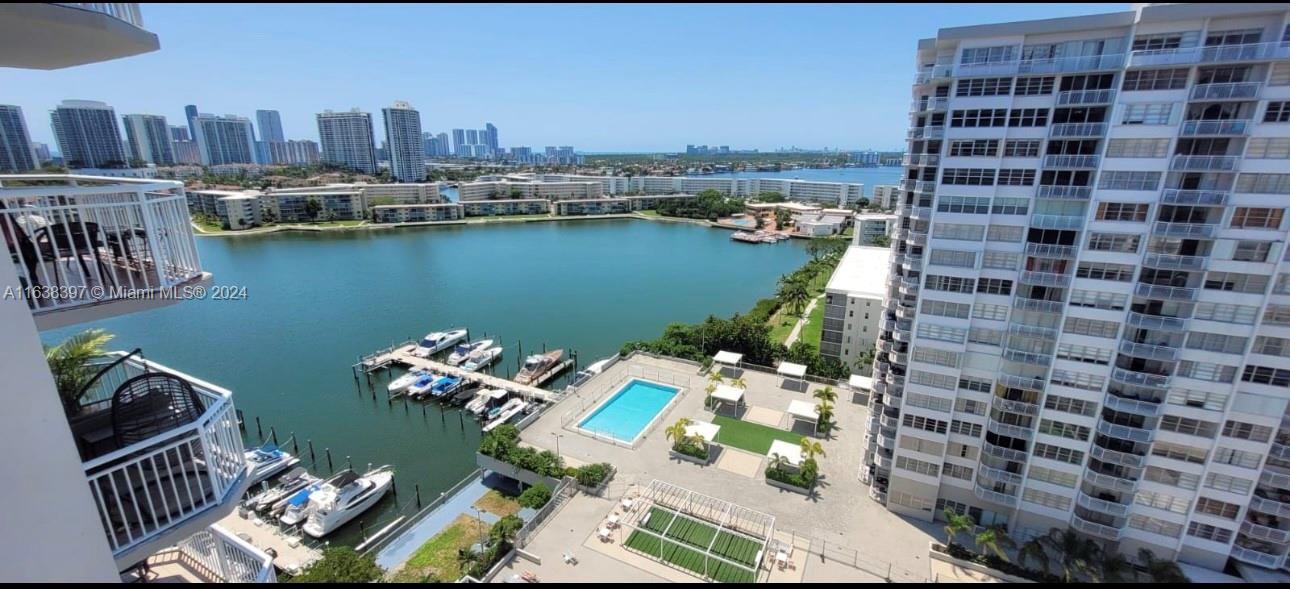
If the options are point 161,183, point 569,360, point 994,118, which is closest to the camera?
point 161,183

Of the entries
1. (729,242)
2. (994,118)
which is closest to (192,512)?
(994,118)

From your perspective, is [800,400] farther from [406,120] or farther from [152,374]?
[406,120]

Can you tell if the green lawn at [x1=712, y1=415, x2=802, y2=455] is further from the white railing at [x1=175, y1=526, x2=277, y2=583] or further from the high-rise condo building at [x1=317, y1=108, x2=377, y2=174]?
the high-rise condo building at [x1=317, y1=108, x2=377, y2=174]

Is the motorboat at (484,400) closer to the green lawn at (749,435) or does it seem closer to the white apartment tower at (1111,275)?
the green lawn at (749,435)

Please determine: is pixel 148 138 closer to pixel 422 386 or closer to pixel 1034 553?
pixel 422 386

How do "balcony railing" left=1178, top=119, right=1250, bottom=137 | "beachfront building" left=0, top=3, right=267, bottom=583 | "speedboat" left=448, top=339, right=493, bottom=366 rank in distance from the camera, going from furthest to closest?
"speedboat" left=448, top=339, right=493, bottom=366, "balcony railing" left=1178, top=119, right=1250, bottom=137, "beachfront building" left=0, top=3, right=267, bottom=583

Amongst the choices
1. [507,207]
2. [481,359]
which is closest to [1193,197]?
[481,359]

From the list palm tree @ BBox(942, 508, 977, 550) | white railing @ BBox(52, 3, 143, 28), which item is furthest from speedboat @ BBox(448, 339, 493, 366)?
white railing @ BBox(52, 3, 143, 28)
